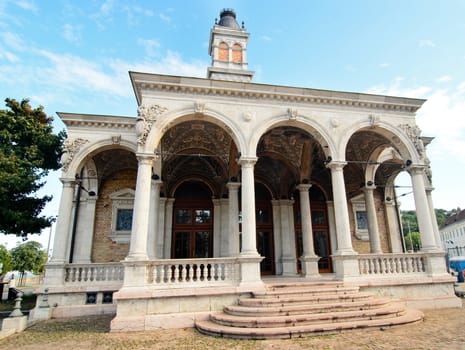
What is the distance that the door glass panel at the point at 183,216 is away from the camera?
14.3 meters

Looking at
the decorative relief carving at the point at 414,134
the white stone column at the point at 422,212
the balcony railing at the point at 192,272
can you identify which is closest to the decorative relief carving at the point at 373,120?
the decorative relief carving at the point at 414,134

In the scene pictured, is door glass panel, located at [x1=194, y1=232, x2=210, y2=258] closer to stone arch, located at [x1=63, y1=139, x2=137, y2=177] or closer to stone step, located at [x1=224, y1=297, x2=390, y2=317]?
stone arch, located at [x1=63, y1=139, x2=137, y2=177]

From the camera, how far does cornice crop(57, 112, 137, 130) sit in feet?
36.6

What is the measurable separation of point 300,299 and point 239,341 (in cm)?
215

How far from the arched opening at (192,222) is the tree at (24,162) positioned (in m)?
5.48

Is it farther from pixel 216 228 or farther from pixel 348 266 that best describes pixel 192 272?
pixel 216 228

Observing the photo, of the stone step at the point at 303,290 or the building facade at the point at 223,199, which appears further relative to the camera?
the building facade at the point at 223,199

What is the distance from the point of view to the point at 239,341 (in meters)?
6.11

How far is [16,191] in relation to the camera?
38.1 ft

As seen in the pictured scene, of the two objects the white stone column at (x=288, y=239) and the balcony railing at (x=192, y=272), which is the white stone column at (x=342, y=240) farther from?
the white stone column at (x=288, y=239)

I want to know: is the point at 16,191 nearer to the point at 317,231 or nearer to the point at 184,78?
the point at 184,78

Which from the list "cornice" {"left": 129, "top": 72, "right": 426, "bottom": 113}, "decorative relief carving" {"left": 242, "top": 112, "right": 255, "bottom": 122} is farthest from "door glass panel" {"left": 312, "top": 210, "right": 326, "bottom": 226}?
"decorative relief carving" {"left": 242, "top": 112, "right": 255, "bottom": 122}

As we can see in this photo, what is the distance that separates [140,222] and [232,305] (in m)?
3.42

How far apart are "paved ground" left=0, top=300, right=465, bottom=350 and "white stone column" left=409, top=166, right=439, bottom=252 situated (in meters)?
2.66
